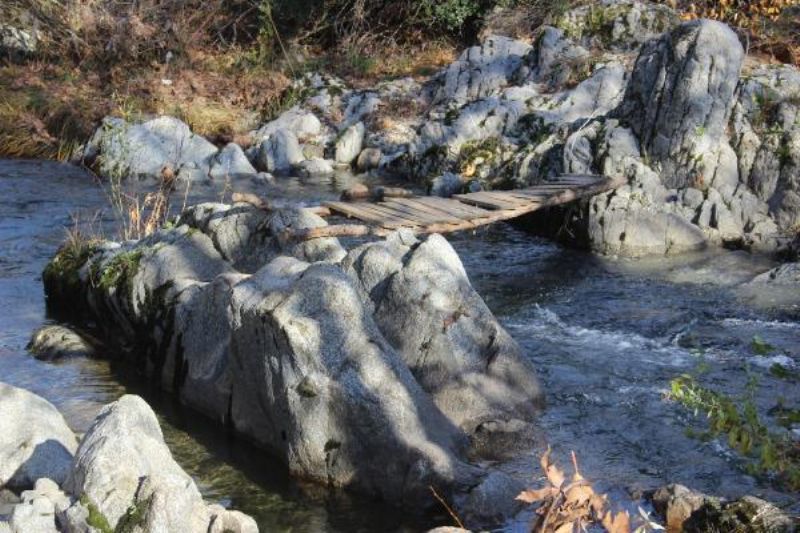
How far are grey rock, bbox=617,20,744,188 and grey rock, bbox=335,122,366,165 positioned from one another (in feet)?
20.3

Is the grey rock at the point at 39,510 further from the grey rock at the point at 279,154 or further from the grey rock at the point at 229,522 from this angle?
the grey rock at the point at 279,154

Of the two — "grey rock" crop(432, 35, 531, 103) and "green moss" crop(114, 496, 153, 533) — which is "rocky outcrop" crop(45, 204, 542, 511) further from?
"grey rock" crop(432, 35, 531, 103)

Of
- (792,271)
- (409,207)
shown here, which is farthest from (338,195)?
(792,271)

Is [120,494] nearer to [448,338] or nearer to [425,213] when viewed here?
[448,338]

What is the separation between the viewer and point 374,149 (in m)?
17.7

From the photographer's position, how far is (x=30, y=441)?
231 inches

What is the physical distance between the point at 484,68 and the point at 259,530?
1405 centimetres

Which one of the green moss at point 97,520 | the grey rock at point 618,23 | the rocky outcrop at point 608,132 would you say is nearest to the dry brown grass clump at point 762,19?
the grey rock at point 618,23

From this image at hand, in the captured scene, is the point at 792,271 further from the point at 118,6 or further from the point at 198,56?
the point at 118,6

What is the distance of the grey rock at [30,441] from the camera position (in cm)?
575

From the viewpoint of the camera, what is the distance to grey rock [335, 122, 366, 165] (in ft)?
58.5

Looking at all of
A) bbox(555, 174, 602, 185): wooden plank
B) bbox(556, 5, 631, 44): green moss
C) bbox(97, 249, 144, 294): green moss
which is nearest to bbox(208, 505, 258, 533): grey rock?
bbox(97, 249, 144, 294): green moss

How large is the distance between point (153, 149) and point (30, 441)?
11.6m

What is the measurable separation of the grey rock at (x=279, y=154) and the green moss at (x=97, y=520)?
41.6 ft
